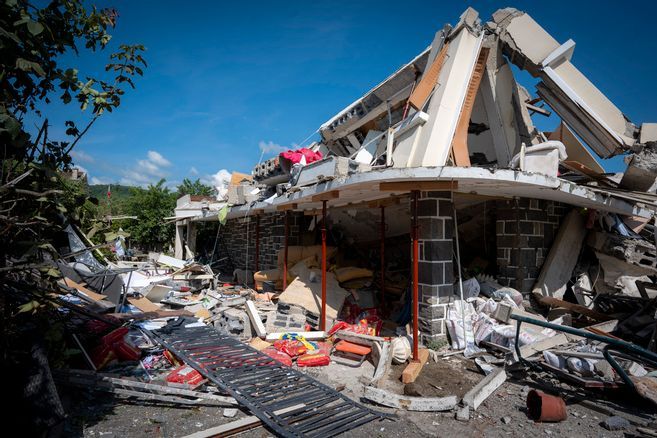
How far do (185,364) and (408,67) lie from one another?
7793 millimetres

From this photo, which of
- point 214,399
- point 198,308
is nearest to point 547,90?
point 214,399

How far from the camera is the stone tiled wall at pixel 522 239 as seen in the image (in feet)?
Answer: 23.2

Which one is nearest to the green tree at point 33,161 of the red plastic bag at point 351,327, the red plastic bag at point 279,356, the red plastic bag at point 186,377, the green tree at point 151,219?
the red plastic bag at point 186,377

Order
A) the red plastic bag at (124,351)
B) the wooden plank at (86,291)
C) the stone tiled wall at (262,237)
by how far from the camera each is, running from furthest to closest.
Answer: the stone tiled wall at (262,237) < the wooden plank at (86,291) < the red plastic bag at (124,351)

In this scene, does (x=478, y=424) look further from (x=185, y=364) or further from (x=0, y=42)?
(x=0, y=42)

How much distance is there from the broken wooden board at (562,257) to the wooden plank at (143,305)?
8.69 metres

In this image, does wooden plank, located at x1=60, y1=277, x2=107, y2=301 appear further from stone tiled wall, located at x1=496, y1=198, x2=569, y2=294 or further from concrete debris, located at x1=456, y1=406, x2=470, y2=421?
stone tiled wall, located at x1=496, y1=198, x2=569, y2=294

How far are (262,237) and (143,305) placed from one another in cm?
417

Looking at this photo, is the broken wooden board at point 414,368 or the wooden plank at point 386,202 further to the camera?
the wooden plank at point 386,202

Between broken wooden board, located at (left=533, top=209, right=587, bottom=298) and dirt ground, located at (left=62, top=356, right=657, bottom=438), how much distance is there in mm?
2851

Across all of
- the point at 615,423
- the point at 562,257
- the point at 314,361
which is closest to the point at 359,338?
the point at 314,361

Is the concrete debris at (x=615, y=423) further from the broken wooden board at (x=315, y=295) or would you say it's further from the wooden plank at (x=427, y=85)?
the wooden plank at (x=427, y=85)

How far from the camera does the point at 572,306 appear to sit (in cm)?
650

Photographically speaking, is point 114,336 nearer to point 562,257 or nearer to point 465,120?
point 465,120
